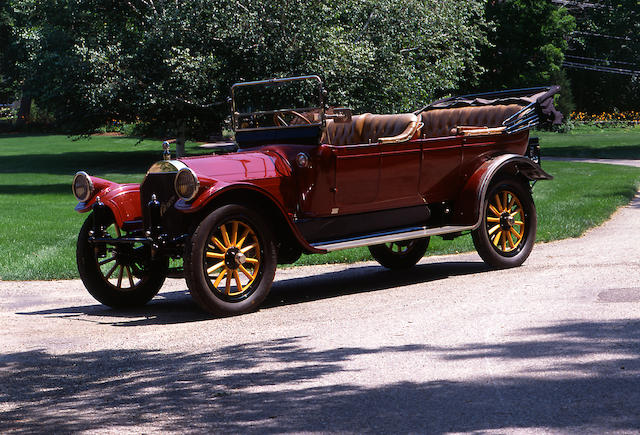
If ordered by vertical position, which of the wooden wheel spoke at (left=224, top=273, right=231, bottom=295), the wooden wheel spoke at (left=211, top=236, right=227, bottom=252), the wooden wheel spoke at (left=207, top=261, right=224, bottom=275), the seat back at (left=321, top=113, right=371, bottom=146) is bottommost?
the wooden wheel spoke at (left=224, top=273, right=231, bottom=295)

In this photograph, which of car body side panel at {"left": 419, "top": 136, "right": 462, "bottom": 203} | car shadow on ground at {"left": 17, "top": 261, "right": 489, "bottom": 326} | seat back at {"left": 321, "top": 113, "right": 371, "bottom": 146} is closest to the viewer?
car shadow on ground at {"left": 17, "top": 261, "right": 489, "bottom": 326}

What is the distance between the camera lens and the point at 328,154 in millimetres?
8594

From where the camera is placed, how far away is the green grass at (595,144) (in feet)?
111

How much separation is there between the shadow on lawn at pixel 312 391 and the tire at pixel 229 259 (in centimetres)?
110

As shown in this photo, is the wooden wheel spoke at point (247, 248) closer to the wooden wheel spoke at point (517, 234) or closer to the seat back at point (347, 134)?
the seat back at point (347, 134)

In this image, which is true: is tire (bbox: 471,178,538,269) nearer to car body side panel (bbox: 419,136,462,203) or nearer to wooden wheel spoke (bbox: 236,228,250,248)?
car body side panel (bbox: 419,136,462,203)

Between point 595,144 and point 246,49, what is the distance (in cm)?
2225

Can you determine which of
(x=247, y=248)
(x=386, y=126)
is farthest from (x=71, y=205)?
(x=247, y=248)

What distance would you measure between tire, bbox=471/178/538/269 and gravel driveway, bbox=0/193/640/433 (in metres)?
0.39

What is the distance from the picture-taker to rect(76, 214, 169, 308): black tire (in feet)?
28.2

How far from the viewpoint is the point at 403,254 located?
10.7m

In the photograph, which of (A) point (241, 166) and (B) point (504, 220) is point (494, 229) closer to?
(B) point (504, 220)

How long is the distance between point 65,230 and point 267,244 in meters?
7.48

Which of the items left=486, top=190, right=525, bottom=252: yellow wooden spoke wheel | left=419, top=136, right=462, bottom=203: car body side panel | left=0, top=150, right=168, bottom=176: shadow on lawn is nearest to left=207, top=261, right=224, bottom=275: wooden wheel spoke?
left=419, top=136, right=462, bottom=203: car body side panel
